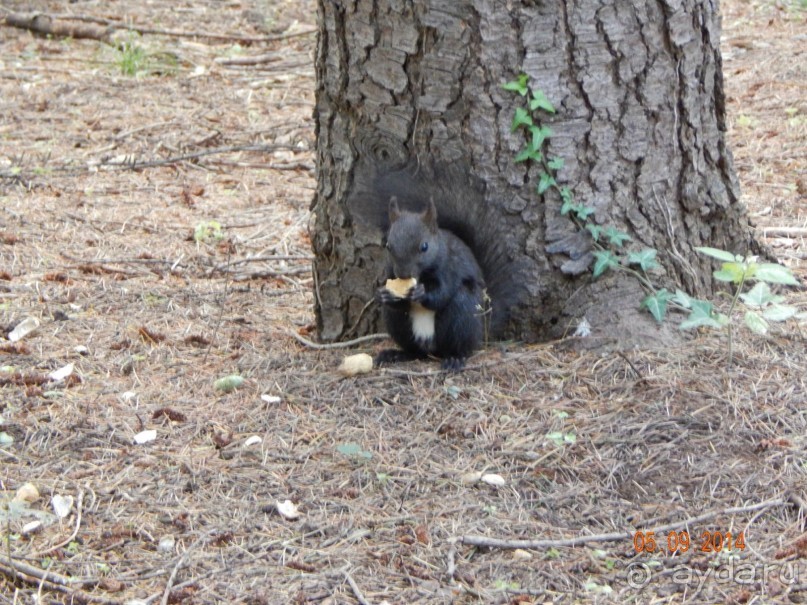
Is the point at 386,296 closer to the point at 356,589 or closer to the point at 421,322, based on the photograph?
the point at 421,322

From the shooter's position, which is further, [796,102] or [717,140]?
[796,102]

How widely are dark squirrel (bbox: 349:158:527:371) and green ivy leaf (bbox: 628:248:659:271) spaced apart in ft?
1.17

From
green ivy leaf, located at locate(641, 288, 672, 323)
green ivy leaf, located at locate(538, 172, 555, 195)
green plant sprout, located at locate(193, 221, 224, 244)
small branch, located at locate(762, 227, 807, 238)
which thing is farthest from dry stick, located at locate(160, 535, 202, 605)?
small branch, located at locate(762, 227, 807, 238)

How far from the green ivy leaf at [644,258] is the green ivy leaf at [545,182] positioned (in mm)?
345

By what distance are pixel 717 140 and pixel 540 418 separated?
3.87 feet

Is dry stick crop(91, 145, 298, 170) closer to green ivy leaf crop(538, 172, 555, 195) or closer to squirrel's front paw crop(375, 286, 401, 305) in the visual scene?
squirrel's front paw crop(375, 286, 401, 305)

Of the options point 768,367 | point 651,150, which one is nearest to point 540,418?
point 768,367

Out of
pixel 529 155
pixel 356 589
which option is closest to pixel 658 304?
pixel 529 155

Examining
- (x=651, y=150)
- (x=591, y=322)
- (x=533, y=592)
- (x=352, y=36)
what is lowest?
(x=533, y=592)

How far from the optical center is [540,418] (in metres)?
2.98

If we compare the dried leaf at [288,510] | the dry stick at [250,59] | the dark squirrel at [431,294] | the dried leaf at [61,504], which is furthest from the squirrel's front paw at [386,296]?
the dry stick at [250,59]

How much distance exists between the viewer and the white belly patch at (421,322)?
347 cm

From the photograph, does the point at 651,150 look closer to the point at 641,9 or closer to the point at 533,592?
the point at 641,9
